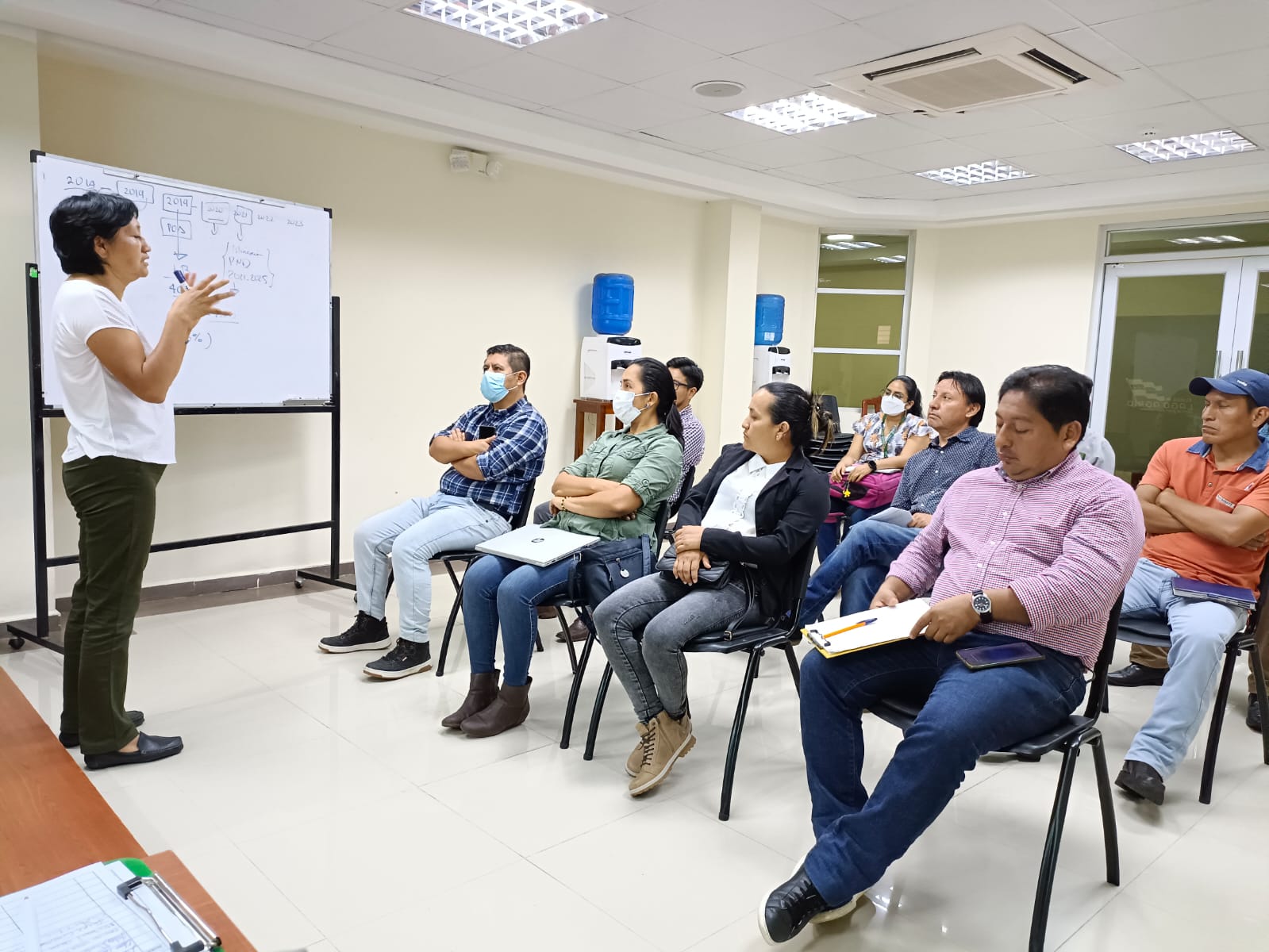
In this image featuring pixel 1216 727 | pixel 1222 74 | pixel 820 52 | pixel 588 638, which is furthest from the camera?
pixel 1222 74

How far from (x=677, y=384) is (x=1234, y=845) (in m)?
2.78

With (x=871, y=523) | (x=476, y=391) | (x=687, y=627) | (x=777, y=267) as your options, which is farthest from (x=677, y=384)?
(x=777, y=267)

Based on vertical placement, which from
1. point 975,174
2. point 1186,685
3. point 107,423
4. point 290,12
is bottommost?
point 1186,685

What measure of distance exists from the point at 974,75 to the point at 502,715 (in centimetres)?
350

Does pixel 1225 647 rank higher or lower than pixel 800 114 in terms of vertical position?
lower

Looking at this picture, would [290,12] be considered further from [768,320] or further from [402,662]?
[768,320]

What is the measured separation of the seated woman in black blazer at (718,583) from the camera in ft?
8.07

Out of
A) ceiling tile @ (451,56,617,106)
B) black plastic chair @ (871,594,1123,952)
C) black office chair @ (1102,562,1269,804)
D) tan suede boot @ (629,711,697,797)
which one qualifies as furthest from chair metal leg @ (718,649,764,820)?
ceiling tile @ (451,56,617,106)

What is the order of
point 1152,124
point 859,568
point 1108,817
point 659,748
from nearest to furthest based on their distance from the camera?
point 1108,817 < point 659,748 < point 859,568 < point 1152,124

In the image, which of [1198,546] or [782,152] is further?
[782,152]

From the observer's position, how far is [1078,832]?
236 centimetres

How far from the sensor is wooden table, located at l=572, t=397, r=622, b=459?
5809mm

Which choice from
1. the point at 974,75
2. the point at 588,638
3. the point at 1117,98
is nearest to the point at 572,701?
the point at 588,638

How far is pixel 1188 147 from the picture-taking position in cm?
546
